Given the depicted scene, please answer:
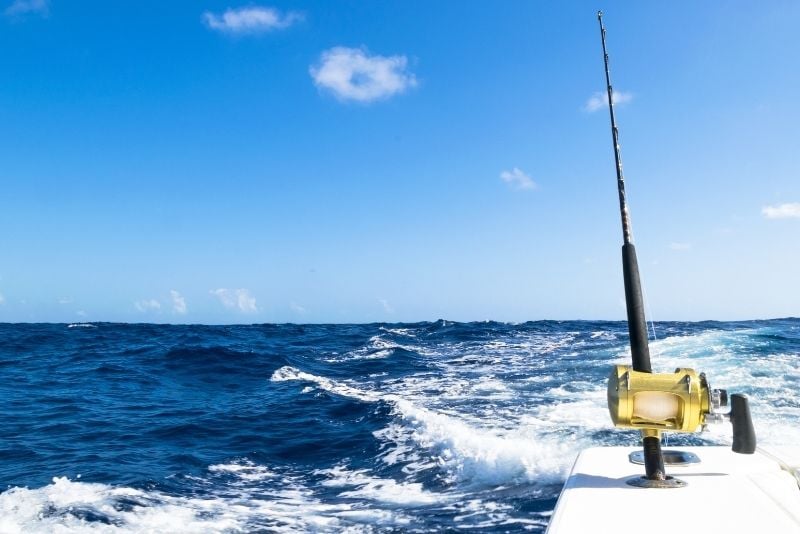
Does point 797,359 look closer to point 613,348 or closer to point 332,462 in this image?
point 613,348

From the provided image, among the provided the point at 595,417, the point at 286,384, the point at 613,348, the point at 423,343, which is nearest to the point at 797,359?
the point at 613,348

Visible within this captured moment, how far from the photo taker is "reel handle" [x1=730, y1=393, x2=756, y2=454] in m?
2.21

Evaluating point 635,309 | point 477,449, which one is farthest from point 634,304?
point 477,449

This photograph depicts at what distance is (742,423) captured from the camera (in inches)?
87.4

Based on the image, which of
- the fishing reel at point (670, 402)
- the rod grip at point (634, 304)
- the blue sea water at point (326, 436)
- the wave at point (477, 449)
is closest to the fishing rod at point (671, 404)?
the fishing reel at point (670, 402)

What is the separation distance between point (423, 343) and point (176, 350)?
9629 mm

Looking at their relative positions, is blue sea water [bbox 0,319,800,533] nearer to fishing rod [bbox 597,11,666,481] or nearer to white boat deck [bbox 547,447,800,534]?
white boat deck [bbox 547,447,800,534]

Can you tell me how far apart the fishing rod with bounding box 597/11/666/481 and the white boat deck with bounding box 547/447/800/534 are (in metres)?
0.13

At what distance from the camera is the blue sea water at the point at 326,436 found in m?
5.14

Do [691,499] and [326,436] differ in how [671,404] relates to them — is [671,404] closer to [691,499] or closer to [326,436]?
[691,499]

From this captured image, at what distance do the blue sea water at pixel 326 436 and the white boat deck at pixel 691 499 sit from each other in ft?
6.78

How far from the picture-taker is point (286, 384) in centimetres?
1316

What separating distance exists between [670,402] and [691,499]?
55 cm

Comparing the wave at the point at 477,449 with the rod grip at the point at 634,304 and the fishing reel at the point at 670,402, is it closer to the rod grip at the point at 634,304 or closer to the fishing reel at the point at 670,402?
the rod grip at the point at 634,304
